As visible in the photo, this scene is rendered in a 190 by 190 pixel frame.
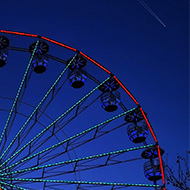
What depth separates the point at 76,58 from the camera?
16.9 meters

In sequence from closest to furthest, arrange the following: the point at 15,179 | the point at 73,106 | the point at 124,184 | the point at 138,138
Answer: the point at 15,179 → the point at 124,184 → the point at 73,106 → the point at 138,138

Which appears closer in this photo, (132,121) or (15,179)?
(15,179)

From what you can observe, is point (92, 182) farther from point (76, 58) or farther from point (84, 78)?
point (76, 58)

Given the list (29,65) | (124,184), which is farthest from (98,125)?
(29,65)

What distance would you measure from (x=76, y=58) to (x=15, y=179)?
246 inches

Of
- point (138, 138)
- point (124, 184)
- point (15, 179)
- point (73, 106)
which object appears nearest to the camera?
point (15, 179)

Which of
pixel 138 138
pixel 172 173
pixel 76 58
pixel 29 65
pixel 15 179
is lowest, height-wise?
pixel 15 179

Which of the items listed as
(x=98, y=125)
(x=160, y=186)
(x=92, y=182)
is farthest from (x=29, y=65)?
(x=160, y=186)

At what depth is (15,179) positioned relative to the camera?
42.0 feet

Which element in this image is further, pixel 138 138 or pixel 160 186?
pixel 138 138

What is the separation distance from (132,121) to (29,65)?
5.11m

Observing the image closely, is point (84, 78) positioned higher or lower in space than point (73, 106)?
higher

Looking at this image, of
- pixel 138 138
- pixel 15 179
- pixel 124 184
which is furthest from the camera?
pixel 138 138

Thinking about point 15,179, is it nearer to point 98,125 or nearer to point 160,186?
point 98,125
